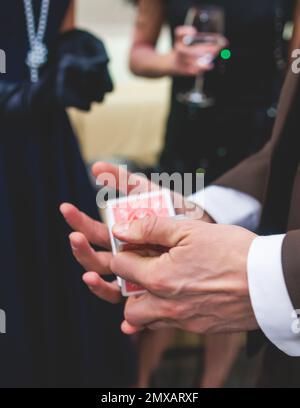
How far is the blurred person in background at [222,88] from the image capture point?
1.55m

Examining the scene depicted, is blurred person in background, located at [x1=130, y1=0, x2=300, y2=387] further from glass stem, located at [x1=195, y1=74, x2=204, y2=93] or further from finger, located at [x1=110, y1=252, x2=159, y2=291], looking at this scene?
finger, located at [x1=110, y1=252, x2=159, y2=291]

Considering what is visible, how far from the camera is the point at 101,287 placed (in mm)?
857

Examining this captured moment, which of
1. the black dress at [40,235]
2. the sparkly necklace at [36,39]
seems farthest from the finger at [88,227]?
the sparkly necklace at [36,39]

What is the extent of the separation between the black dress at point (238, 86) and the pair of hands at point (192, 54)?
1.9 inches

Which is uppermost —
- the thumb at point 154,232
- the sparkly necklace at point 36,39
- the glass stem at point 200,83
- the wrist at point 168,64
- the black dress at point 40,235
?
the sparkly necklace at point 36,39

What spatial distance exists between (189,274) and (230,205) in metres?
0.27

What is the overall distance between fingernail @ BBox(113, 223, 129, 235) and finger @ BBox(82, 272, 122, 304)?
11 cm

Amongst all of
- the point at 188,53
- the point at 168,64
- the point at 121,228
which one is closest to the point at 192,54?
the point at 188,53

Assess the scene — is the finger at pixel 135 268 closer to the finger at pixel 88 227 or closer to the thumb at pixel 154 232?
the thumb at pixel 154 232

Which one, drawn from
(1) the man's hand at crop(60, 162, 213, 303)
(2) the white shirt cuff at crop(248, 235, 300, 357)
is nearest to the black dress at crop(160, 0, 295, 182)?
(1) the man's hand at crop(60, 162, 213, 303)

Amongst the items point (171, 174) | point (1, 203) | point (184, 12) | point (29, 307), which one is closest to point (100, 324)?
point (29, 307)

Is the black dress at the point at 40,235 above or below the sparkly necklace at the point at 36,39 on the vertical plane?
below

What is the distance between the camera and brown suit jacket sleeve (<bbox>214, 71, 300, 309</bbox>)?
0.64 meters

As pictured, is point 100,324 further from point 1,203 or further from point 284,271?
point 284,271
